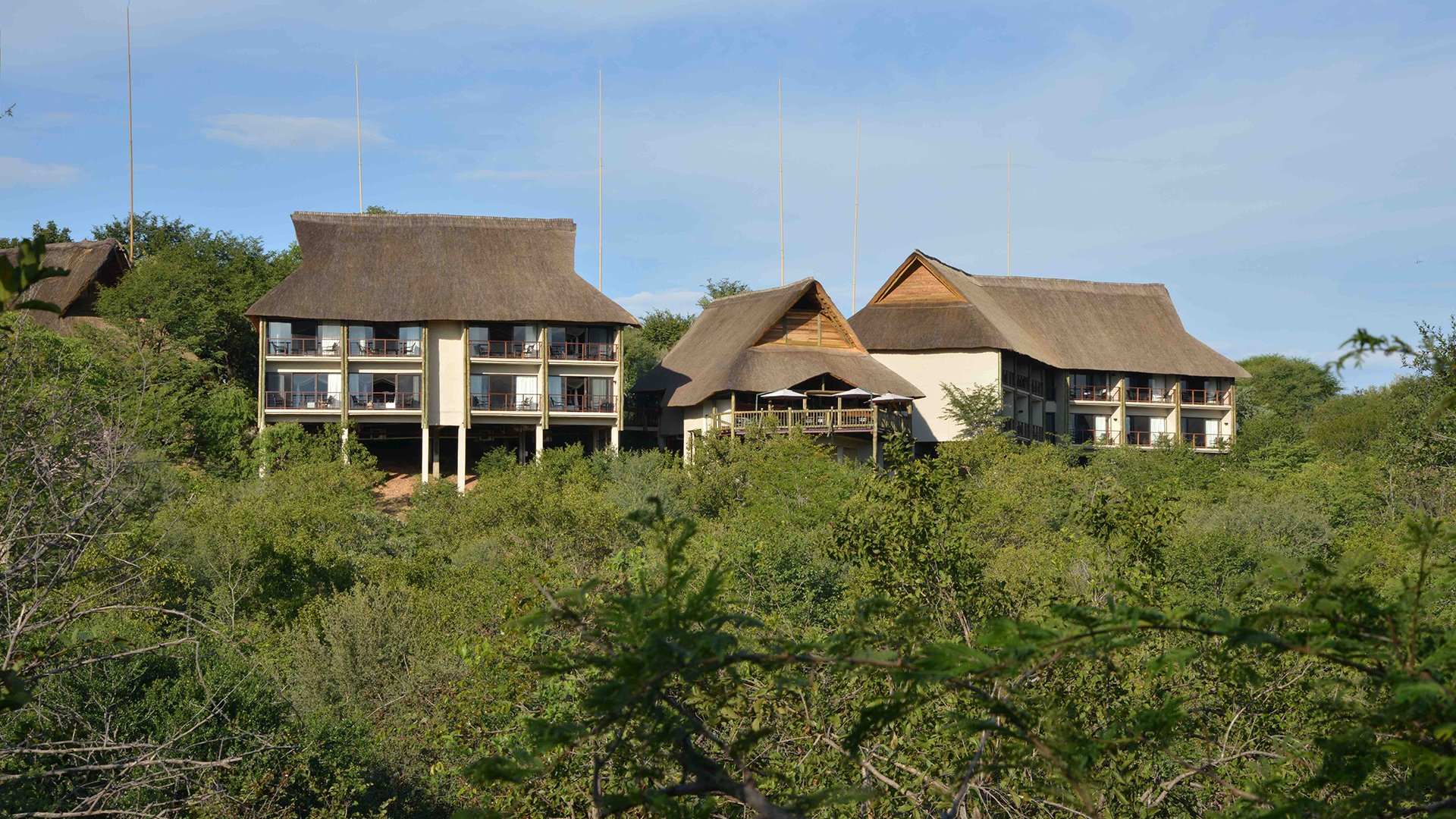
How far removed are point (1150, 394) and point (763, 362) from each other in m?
18.9

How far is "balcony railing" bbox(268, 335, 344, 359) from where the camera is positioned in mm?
37312

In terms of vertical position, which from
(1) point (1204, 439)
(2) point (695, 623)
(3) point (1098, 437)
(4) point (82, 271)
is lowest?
(1) point (1204, 439)

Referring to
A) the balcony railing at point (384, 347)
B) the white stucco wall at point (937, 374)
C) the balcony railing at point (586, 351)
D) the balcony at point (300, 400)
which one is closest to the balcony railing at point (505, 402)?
the balcony railing at point (586, 351)

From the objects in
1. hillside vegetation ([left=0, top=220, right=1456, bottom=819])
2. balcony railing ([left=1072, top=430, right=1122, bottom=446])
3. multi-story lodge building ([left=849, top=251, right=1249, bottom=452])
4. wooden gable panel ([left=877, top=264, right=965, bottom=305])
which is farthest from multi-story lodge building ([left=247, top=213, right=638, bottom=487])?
balcony railing ([left=1072, top=430, right=1122, bottom=446])

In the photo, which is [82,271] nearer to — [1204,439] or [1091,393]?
[1091,393]

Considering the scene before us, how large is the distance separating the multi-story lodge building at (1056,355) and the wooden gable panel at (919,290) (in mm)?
36

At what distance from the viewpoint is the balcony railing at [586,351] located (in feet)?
127

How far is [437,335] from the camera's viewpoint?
38.2 meters

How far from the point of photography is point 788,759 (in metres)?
8.96

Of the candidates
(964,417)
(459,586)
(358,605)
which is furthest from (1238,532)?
(358,605)

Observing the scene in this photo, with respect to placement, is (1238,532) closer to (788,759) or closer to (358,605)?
(358,605)

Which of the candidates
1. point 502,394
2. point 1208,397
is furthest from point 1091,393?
point 502,394

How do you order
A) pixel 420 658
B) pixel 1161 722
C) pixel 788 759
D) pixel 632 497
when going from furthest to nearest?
pixel 632 497 → pixel 420 658 → pixel 788 759 → pixel 1161 722

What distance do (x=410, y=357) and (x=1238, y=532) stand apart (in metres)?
22.5
